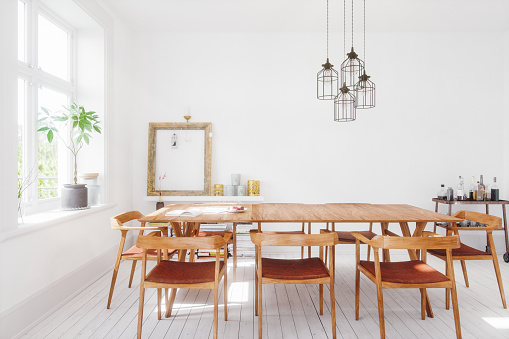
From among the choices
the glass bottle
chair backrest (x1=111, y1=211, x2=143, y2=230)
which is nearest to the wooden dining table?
chair backrest (x1=111, y1=211, x2=143, y2=230)

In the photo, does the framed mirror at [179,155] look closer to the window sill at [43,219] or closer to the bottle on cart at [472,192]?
the window sill at [43,219]

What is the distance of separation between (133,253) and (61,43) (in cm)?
259

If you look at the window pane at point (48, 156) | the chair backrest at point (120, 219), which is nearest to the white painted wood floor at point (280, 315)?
the chair backrest at point (120, 219)

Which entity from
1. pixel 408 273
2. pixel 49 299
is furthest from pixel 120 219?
pixel 408 273

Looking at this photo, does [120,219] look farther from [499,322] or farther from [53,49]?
[499,322]

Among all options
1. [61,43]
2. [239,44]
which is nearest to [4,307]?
[61,43]

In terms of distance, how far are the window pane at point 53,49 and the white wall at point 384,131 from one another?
3.95ft

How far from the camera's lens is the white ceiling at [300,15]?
4.09 meters

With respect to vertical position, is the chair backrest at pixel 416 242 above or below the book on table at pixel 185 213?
below

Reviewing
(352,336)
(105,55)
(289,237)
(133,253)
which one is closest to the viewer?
(289,237)

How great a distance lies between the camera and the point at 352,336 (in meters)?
2.50

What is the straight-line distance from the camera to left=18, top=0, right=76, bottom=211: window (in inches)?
122

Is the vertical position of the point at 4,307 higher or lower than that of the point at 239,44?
lower

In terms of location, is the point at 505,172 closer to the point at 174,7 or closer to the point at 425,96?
the point at 425,96
